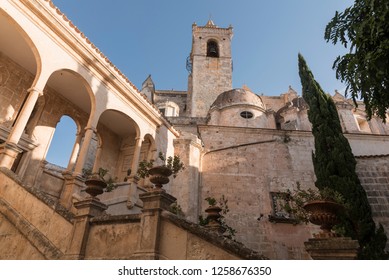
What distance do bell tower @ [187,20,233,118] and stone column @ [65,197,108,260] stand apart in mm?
22009

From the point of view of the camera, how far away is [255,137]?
14930 mm

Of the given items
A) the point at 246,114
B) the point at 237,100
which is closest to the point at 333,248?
the point at 246,114

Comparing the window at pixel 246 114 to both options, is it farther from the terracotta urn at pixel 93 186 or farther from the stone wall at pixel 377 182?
the terracotta urn at pixel 93 186

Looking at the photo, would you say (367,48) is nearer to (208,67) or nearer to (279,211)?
(279,211)

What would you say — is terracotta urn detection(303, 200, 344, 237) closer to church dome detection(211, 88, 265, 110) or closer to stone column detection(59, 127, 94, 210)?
stone column detection(59, 127, 94, 210)

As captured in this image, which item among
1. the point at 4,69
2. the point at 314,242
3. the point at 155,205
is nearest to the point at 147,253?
the point at 155,205

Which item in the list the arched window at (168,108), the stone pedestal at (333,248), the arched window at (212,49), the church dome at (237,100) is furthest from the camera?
the arched window at (212,49)

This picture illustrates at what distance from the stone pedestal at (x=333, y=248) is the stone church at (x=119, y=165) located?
30.6 inches

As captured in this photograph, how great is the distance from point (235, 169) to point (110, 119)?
6.76 meters

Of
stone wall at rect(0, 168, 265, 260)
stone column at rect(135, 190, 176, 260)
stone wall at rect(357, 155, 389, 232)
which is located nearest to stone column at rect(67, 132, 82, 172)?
stone wall at rect(0, 168, 265, 260)

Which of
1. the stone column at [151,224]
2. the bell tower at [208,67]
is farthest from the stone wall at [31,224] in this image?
the bell tower at [208,67]

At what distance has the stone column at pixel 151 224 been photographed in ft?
13.8

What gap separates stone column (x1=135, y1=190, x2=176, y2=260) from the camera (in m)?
4.21
